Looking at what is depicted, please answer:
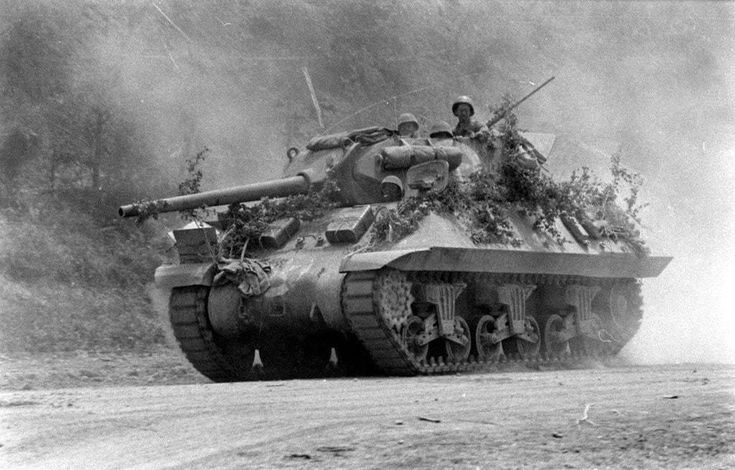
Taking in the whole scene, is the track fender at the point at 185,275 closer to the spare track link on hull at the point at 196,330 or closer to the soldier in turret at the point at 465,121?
the spare track link on hull at the point at 196,330

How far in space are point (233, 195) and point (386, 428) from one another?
8.84 meters

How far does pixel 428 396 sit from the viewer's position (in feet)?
34.9

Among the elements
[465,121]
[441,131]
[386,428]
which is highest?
[465,121]

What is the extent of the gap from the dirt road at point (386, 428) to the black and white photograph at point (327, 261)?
0.11 ft

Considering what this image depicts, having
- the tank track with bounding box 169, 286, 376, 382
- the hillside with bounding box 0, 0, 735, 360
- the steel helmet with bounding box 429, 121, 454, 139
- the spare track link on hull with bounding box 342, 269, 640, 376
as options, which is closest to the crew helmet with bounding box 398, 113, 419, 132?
the steel helmet with bounding box 429, 121, 454, 139

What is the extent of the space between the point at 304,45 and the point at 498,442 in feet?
85.0

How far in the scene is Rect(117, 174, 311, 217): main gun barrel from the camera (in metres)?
16.1

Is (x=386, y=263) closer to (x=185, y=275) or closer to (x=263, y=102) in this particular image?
(x=185, y=275)

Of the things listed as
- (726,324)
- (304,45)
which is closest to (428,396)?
(726,324)

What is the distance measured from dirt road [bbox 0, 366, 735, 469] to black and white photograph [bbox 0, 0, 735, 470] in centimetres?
3

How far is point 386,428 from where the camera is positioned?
8016mm

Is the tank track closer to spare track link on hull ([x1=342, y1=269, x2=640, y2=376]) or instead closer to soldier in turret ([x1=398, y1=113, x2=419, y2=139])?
spare track link on hull ([x1=342, y1=269, x2=640, y2=376])

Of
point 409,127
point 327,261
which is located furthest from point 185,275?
point 409,127

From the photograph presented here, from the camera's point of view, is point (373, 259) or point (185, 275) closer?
point (373, 259)
